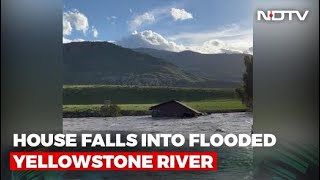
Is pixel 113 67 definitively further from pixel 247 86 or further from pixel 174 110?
pixel 247 86

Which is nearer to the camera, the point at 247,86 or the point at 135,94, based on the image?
the point at 247,86

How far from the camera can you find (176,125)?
10875 mm

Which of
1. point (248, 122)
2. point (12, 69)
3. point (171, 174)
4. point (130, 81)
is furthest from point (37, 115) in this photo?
point (248, 122)

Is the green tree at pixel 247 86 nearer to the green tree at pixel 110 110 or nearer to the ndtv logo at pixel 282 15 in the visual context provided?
the ndtv logo at pixel 282 15

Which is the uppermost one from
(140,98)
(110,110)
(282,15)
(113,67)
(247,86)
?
(282,15)

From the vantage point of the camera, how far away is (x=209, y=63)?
11.4 m

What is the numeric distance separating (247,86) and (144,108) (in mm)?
1666

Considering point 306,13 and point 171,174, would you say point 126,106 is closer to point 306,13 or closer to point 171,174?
point 171,174

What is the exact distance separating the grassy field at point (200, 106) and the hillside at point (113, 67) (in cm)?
36

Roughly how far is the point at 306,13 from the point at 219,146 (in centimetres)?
240

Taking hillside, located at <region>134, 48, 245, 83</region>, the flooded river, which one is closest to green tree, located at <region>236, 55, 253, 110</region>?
hillside, located at <region>134, 48, 245, 83</region>

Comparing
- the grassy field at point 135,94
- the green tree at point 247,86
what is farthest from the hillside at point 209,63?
the grassy field at point 135,94

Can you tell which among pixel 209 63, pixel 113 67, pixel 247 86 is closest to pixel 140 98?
pixel 113 67

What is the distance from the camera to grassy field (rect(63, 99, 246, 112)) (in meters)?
10.9
